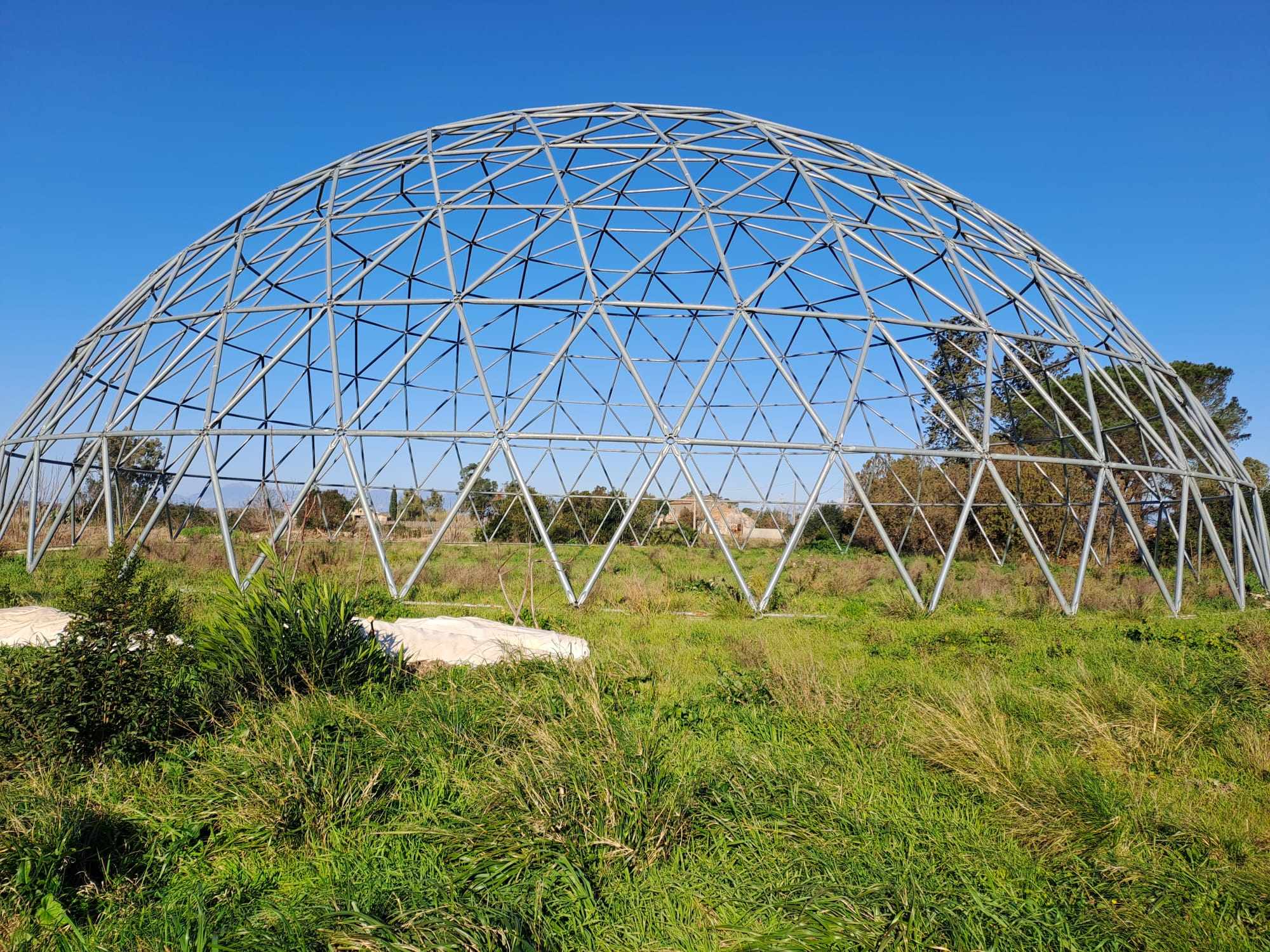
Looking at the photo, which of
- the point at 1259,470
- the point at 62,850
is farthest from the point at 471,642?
the point at 1259,470

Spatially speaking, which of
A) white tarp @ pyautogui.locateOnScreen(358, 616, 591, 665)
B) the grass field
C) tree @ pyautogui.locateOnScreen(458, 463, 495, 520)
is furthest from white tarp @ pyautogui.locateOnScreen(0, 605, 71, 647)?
tree @ pyautogui.locateOnScreen(458, 463, 495, 520)

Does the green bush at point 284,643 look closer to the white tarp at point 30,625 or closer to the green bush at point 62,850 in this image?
the green bush at point 62,850

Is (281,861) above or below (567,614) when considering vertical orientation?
below

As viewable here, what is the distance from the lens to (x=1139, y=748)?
20.5 feet

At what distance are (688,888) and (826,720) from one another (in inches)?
122

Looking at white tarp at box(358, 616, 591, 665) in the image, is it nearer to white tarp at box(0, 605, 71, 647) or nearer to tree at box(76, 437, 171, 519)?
white tarp at box(0, 605, 71, 647)

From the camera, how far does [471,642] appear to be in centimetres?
978

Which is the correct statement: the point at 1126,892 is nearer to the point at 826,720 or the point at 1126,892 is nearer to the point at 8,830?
the point at 826,720

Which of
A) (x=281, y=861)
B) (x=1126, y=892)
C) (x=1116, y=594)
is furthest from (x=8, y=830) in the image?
(x=1116, y=594)

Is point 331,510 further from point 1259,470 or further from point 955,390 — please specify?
point 1259,470

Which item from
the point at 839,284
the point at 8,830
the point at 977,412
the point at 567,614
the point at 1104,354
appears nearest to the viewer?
the point at 8,830

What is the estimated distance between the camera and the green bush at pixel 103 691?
20.7ft

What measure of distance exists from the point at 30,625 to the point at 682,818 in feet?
36.8

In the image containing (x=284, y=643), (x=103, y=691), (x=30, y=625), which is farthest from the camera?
(x=30, y=625)
